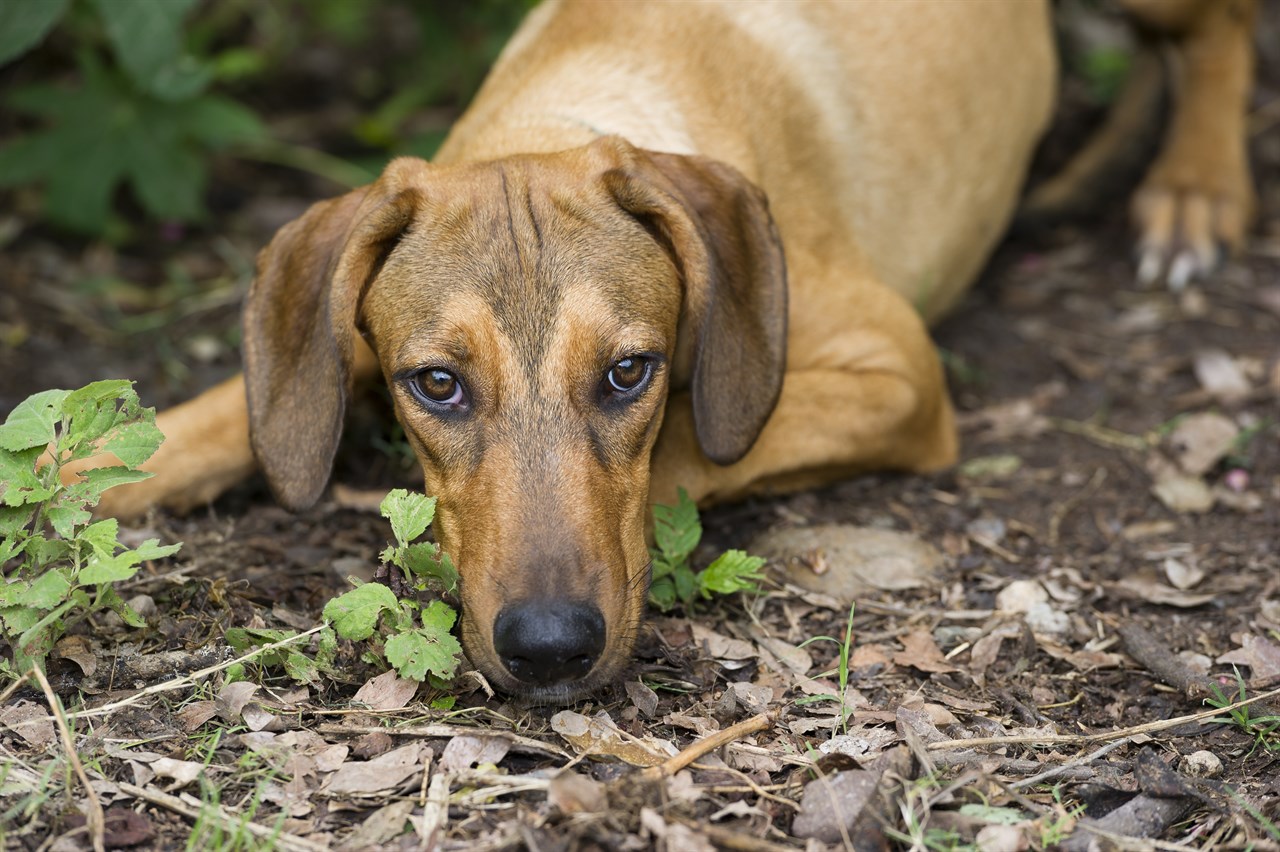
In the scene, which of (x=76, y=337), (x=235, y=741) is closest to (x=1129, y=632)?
Result: (x=235, y=741)

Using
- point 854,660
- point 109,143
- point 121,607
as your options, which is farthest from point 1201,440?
point 109,143

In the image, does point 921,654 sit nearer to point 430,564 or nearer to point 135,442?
point 430,564

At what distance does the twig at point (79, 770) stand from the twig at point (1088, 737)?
5.97ft

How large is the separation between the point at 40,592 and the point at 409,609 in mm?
833

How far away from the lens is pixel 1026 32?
609 centimetres

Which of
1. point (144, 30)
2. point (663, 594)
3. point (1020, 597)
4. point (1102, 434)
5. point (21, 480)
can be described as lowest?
point (1102, 434)

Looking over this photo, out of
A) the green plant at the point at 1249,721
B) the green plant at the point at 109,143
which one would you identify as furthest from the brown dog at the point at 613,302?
the green plant at the point at 109,143

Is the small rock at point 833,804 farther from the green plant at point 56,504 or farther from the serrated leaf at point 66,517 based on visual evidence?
the serrated leaf at point 66,517

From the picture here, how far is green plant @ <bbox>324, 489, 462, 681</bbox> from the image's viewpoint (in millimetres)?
3262

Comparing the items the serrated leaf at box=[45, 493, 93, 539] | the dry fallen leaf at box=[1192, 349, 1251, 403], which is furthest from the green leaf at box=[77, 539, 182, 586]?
the dry fallen leaf at box=[1192, 349, 1251, 403]

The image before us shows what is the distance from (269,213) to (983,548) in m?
4.04

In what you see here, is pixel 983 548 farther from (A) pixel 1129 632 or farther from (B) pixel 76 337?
(B) pixel 76 337

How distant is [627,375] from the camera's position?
3633 millimetres

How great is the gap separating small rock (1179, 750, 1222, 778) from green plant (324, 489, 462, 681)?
1734 mm
